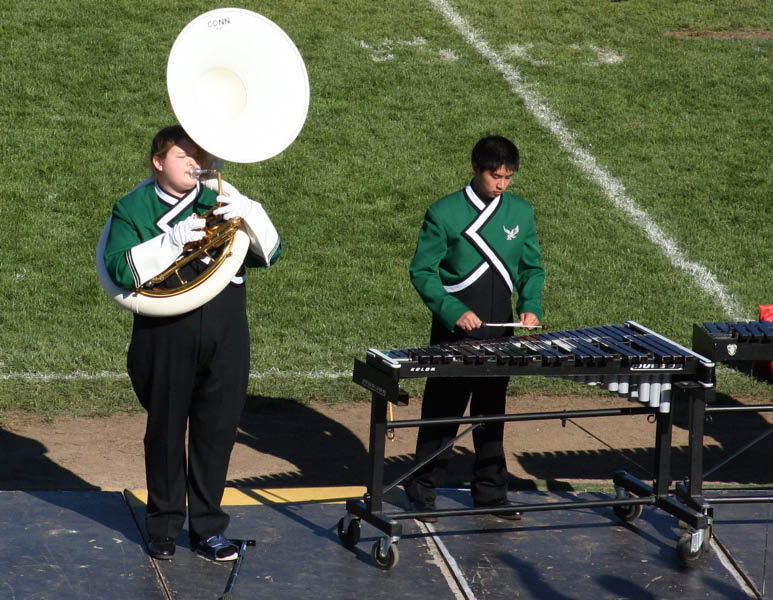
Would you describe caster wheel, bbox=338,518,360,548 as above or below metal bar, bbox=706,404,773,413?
below

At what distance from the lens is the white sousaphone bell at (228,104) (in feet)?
13.9

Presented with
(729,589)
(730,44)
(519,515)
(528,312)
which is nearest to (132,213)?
(528,312)

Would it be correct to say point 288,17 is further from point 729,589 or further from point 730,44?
point 729,589

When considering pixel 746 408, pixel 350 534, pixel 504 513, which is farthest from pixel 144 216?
pixel 746 408

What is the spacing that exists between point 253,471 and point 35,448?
113 cm

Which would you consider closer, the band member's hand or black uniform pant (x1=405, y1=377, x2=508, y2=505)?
the band member's hand

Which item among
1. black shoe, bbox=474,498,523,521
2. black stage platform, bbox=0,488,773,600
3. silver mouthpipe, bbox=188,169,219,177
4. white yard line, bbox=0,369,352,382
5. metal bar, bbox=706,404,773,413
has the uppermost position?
silver mouthpipe, bbox=188,169,219,177

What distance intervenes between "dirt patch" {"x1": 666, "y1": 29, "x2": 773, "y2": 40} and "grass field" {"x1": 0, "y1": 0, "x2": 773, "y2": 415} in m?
0.03

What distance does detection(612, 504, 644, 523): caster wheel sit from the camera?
5336 mm

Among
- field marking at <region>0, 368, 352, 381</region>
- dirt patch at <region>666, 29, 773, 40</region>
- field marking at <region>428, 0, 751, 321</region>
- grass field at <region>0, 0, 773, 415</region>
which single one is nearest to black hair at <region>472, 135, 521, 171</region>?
grass field at <region>0, 0, 773, 415</region>

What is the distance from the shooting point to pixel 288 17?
12.8 m

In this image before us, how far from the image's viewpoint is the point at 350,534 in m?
4.98

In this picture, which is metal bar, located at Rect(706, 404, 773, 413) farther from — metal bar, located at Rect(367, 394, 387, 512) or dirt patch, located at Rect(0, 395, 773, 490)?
metal bar, located at Rect(367, 394, 387, 512)

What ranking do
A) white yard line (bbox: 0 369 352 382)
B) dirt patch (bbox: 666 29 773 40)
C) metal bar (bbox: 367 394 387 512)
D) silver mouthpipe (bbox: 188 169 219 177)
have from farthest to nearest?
dirt patch (bbox: 666 29 773 40)
white yard line (bbox: 0 369 352 382)
metal bar (bbox: 367 394 387 512)
silver mouthpipe (bbox: 188 169 219 177)
